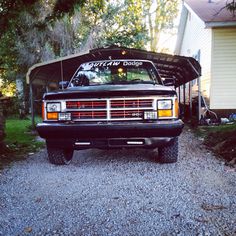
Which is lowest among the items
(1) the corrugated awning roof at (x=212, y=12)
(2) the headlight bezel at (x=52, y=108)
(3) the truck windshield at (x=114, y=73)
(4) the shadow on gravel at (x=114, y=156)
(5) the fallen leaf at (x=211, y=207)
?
(4) the shadow on gravel at (x=114, y=156)

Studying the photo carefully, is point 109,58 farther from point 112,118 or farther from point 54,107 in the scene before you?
point 112,118

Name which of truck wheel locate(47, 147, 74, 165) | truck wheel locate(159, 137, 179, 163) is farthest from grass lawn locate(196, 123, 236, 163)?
truck wheel locate(47, 147, 74, 165)

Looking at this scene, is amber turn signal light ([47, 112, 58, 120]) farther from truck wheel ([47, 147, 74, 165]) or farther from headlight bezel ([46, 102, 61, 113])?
truck wheel ([47, 147, 74, 165])

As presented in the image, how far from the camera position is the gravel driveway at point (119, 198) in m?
2.64

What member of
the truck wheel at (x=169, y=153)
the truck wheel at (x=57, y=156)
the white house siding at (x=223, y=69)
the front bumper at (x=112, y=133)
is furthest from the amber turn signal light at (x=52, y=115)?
the white house siding at (x=223, y=69)

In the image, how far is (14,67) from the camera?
1781 cm

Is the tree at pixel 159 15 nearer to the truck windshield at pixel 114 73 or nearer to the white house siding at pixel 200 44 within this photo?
the white house siding at pixel 200 44

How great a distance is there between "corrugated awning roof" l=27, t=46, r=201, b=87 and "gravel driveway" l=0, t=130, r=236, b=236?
114 inches

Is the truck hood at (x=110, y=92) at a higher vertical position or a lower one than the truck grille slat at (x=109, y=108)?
higher

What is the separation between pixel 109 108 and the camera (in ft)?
14.6

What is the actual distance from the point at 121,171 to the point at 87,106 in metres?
1.13

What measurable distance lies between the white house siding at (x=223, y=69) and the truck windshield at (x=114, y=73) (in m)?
5.90

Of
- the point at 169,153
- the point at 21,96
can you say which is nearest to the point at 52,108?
the point at 169,153

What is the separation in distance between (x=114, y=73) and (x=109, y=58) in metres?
2.22
